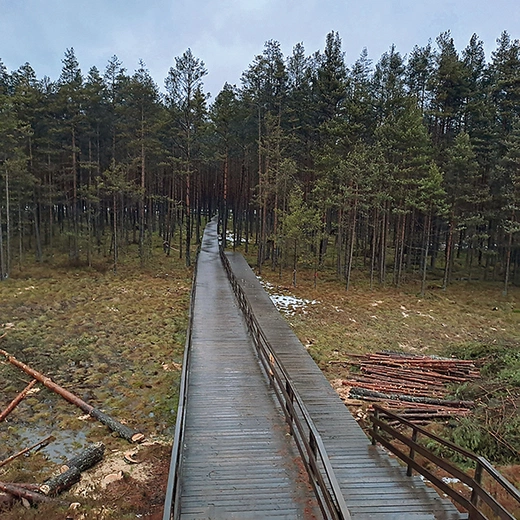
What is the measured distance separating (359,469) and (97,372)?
29.5 feet

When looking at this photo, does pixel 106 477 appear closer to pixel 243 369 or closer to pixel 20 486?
pixel 20 486

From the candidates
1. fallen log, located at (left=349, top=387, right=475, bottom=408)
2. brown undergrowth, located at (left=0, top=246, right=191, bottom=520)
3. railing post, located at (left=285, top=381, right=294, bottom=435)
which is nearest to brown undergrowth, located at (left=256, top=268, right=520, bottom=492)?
fallen log, located at (left=349, top=387, right=475, bottom=408)

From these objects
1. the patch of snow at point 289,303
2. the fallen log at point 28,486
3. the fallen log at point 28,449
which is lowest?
the fallen log at point 28,449

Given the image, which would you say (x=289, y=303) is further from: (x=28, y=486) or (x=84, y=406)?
(x=28, y=486)

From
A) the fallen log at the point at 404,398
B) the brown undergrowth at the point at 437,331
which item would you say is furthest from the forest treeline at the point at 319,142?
the fallen log at the point at 404,398

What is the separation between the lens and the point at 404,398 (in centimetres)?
1061

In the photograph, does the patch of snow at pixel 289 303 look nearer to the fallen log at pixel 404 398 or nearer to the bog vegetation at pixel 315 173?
the bog vegetation at pixel 315 173

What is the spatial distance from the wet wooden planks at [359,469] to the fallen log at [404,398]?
1455 millimetres

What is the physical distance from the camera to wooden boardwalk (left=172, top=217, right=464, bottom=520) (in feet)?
17.5

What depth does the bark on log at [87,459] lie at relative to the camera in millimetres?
7742

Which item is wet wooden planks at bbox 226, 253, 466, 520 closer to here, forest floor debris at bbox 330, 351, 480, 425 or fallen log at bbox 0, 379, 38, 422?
forest floor debris at bbox 330, 351, 480, 425

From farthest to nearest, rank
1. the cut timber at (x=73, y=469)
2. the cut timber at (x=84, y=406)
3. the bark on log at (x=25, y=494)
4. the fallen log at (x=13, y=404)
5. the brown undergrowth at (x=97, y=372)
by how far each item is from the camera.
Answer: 1. the fallen log at (x=13, y=404)
2. the cut timber at (x=84, y=406)
3. the brown undergrowth at (x=97, y=372)
4. the cut timber at (x=73, y=469)
5. the bark on log at (x=25, y=494)

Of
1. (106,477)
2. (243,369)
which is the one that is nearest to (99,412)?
(106,477)

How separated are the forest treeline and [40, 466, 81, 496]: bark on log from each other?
17.0m
